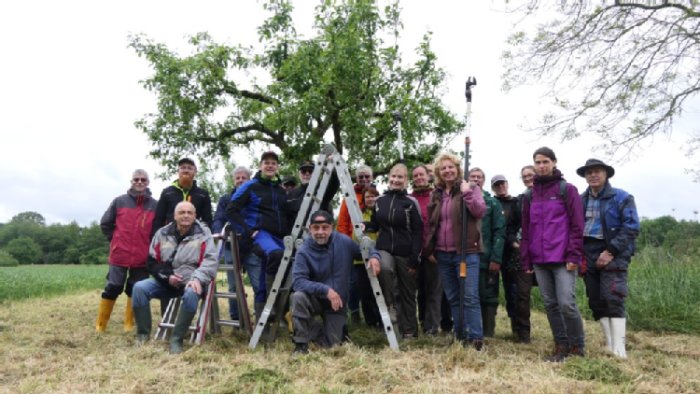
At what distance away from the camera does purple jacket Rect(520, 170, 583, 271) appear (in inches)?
191

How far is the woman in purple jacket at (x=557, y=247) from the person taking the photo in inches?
191

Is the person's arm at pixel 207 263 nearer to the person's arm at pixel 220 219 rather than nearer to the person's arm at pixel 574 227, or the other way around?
the person's arm at pixel 220 219

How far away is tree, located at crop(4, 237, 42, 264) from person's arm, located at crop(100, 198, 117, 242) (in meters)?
67.2

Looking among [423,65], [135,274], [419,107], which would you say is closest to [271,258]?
[135,274]

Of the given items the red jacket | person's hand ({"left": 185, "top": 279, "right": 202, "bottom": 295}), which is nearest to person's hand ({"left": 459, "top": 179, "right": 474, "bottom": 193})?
person's hand ({"left": 185, "top": 279, "right": 202, "bottom": 295})

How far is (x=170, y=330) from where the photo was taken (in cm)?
586

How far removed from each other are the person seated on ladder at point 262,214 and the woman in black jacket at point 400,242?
3.76ft

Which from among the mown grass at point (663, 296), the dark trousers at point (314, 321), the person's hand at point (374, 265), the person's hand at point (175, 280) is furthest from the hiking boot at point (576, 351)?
the person's hand at point (175, 280)

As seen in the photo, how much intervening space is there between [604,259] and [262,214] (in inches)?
142

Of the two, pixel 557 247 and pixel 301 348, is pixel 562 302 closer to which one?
pixel 557 247

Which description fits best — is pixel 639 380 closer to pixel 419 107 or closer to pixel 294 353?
pixel 294 353

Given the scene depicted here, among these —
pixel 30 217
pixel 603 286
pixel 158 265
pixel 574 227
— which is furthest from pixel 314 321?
pixel 30 217

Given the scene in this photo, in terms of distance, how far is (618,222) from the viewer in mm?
5207

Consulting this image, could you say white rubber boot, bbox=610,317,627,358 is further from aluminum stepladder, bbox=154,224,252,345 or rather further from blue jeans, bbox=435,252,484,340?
aluminum stepladder, bbox=154,224,252,345
